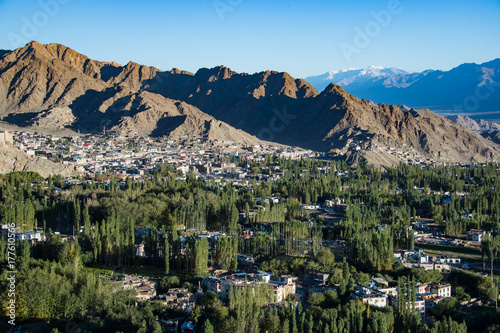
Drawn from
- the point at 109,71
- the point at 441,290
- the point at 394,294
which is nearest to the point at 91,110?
the point at 109,71

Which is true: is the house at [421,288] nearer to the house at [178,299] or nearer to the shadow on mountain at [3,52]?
the house at [178,299]

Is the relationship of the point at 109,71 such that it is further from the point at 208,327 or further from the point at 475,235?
the point at 208,327

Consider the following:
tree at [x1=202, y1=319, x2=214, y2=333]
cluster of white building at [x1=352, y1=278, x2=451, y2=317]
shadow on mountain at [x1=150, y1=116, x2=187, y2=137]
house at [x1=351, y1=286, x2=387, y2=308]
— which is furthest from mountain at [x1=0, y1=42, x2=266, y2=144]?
tree at [x1=202, y1=319, x2=214, y2=333]

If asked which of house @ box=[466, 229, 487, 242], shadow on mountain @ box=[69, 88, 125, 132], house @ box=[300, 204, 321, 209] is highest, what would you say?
shadow on mountain @ box=[69, 88, 125, 132]

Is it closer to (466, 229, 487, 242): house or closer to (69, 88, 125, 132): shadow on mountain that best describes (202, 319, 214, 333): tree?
(466, 229, 487, 242): house

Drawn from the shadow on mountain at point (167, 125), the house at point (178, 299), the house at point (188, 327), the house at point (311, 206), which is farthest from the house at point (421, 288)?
the shadow on mountain at point (167, 125)
